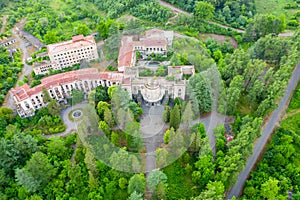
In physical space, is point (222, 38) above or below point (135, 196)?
above

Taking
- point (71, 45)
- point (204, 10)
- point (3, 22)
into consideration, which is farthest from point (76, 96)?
point (3, 22)

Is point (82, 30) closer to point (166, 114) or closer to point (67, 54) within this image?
point (67, 54)

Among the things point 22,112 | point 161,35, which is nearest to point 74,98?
point 22,112

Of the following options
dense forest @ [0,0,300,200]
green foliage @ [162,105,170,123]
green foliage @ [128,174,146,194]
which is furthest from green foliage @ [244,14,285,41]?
green foliage @ [128,174,146,194]

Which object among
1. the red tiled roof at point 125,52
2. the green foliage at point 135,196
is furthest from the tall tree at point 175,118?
the red tiled roof at point 125,52

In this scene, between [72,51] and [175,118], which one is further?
[72,51]
